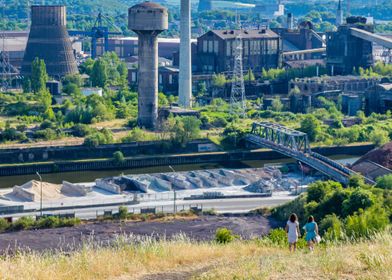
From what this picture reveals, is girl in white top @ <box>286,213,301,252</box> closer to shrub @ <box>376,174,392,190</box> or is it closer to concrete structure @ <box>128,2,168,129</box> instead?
shrub @ <box>376,174,392,190</box>

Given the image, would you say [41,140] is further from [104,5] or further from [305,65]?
[104,5]

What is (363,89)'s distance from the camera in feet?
113

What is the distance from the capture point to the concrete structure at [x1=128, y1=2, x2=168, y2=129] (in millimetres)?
25328

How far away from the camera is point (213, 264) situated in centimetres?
709

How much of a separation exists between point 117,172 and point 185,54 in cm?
978

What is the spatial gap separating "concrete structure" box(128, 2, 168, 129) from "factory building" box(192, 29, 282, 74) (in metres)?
11.3

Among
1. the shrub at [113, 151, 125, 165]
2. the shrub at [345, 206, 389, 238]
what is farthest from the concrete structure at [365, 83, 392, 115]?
the shrub at [345, 206, 389, 238]

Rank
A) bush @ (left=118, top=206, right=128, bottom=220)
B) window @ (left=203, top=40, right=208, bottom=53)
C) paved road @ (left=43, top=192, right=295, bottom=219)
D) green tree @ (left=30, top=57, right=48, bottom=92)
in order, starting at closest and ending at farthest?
1. bush @ (left=118, top=206, right=128, bottom=220)
2. paved road @ (left=43, top=192, right=295, bottom=219)
3. green tree @ (left=30, top=57, right=48, bottom=92)
4. window @ (left=203, top=40, right=208, bottom=53)

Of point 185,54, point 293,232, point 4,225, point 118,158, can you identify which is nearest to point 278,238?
point 293,232

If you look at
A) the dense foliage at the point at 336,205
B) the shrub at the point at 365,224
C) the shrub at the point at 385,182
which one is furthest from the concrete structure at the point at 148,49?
the shrub at the point at 365,224

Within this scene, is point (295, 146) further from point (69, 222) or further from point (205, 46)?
point (205, 46)

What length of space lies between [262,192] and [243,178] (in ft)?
5.25

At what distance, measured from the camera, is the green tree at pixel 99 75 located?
117 ft

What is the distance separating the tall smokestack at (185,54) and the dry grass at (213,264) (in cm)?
2392
